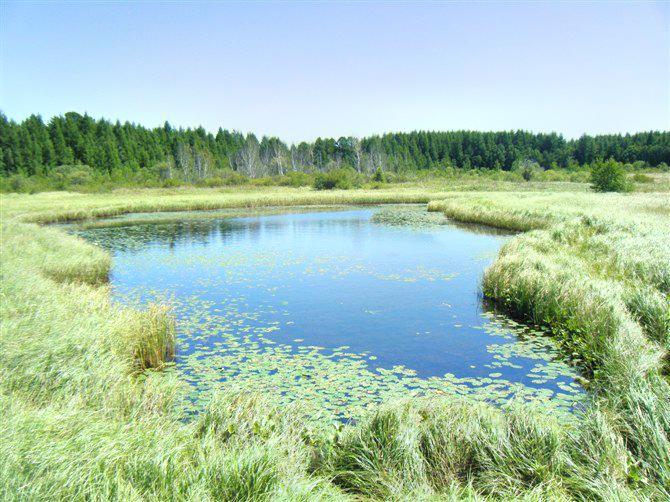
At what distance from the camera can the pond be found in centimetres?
652

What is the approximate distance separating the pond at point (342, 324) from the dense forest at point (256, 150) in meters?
49.3

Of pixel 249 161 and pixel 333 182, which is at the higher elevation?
pixel 249 161

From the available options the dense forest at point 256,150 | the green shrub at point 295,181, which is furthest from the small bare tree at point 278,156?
the green shrub at point 295,181

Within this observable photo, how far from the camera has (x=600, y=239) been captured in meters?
13.5

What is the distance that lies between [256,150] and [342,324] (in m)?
80.2

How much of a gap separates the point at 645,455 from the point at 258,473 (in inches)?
134

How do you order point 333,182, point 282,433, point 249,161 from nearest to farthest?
point 282,433 → point 333,182 → point 249,161

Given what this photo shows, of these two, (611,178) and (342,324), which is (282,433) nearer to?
(342,324)

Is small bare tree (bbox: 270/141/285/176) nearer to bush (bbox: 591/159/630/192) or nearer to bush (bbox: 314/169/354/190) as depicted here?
bush (bbox: 314/169/354/190)

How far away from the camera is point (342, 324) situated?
965cm

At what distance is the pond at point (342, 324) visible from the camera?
652 centimetres

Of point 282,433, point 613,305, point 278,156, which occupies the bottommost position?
point 282,433

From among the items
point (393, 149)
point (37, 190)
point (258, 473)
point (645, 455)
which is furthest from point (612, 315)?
point (393, 149)

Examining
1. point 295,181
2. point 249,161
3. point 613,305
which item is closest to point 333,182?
point 295,181
